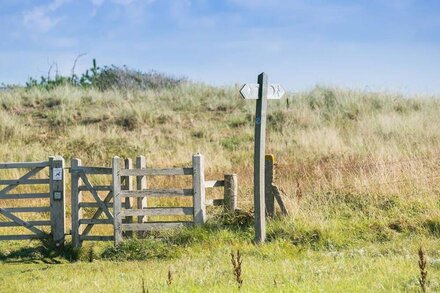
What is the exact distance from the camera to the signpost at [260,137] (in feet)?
39.9

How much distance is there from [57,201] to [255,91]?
17.4ft

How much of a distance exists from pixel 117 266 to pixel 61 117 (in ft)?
66.3

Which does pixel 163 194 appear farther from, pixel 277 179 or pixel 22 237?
pixel 277 179

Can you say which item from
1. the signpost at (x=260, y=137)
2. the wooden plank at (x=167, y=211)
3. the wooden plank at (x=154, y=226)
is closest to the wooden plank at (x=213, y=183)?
the wooden plank at (x=167, y=211)

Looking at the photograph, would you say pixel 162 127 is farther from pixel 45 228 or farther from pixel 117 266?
pixel 117 266

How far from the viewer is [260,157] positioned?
12328 millimetres

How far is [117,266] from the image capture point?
38.7ft

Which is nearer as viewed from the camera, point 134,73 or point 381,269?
point 381,269

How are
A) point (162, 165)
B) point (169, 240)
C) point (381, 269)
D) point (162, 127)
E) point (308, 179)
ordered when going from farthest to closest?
point (162, 127), point (162, 165), point (308, 179), point (169, 240), point (381, 269)

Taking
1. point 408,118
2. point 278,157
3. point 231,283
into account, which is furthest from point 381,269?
point 408,118

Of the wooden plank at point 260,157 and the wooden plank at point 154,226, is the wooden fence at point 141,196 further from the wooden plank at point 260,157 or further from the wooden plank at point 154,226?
the wooden plank at point 260,157

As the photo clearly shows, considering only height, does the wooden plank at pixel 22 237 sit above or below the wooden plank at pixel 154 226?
below

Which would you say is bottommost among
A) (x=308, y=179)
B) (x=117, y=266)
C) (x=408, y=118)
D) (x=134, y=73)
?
(x=117, y=266)

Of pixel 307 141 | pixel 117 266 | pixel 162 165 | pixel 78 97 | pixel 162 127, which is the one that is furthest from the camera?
pixel 78 97
